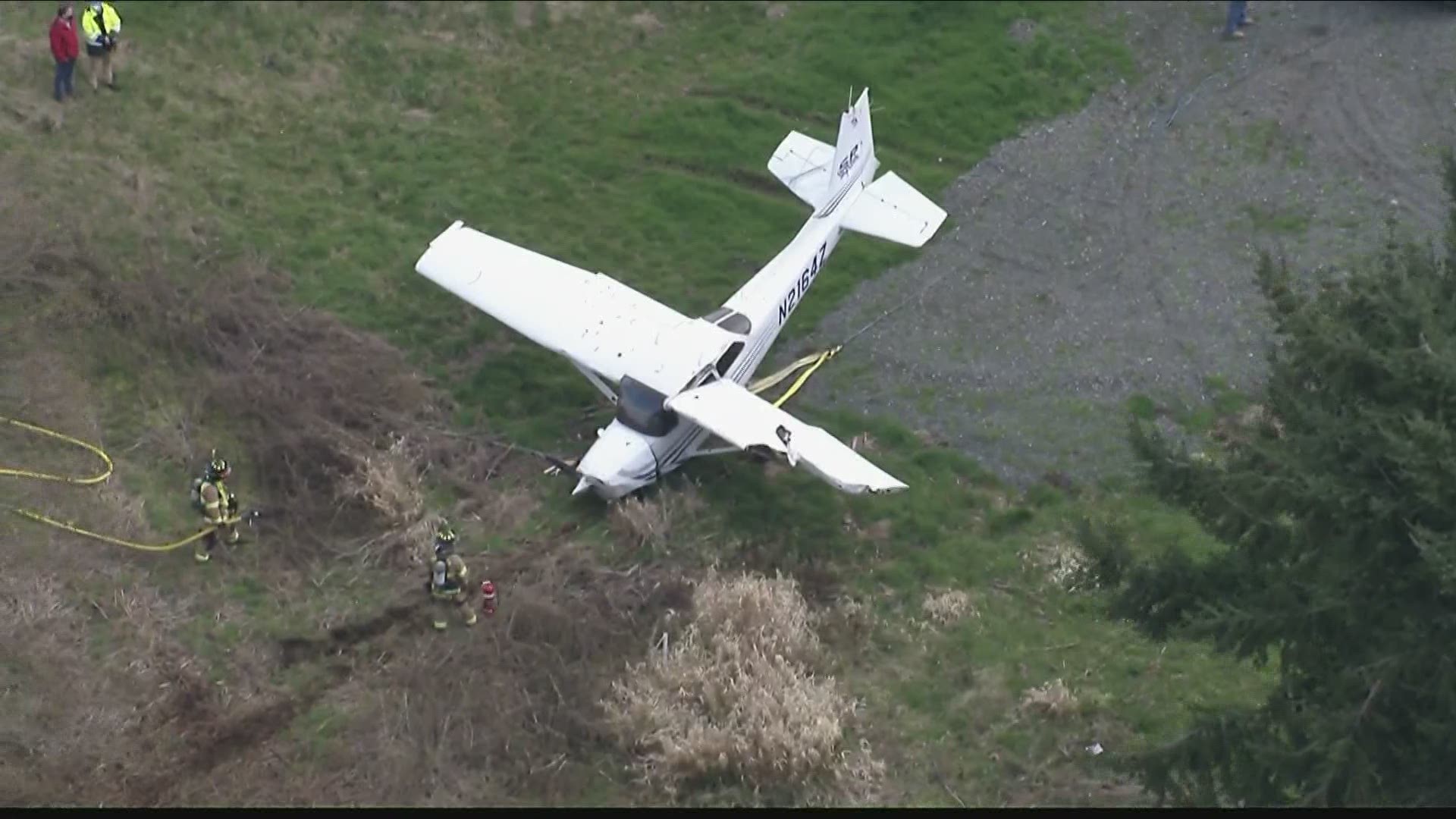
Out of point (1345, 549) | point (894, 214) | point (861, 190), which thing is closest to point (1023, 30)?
point (861, 190)

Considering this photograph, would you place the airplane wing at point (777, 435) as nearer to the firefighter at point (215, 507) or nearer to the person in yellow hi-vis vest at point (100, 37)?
the firefighter at point (215, 507)

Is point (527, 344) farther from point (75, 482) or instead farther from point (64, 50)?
point (64, 50)

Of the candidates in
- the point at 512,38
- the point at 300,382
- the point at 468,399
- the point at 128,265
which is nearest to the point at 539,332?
the point at 468,399

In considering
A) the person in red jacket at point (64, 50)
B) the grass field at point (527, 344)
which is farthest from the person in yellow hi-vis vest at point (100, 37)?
the grass field at point (527, 344)

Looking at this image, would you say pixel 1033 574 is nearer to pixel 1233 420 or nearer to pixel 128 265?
pixel 1233 420

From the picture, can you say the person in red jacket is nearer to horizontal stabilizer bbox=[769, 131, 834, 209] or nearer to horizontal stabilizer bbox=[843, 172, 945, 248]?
horizontal stabilizer bbox=[769, 131, 834, 209]
